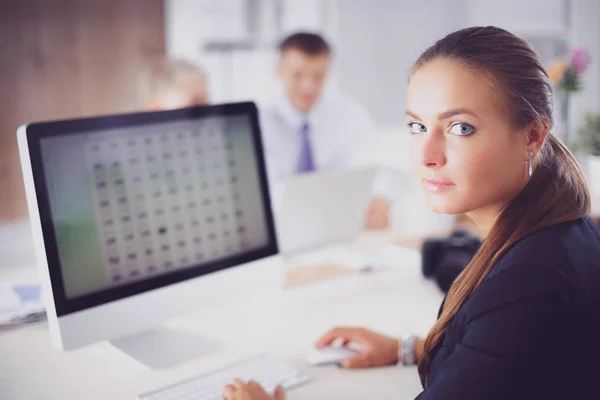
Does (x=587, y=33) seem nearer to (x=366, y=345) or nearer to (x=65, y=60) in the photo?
(x=65, y=60)

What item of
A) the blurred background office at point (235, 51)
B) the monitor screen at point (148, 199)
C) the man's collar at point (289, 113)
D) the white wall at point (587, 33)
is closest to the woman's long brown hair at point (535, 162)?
the monitor screen at point (148, 199)

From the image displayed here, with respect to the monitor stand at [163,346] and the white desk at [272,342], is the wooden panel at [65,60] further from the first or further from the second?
the monitor stand at [163,346]

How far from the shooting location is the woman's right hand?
1.20 meters


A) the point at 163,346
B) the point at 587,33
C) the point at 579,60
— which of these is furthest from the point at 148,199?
the point at 587,33

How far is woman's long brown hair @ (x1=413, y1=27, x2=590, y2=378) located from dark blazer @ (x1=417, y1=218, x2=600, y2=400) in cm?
6

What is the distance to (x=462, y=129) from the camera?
0.95 m

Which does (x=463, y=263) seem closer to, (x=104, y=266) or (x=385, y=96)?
(x=104, y=266)

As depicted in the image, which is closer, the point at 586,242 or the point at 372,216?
the point at 586,242

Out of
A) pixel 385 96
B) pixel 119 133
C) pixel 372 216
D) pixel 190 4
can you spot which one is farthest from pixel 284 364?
pixel 385 96

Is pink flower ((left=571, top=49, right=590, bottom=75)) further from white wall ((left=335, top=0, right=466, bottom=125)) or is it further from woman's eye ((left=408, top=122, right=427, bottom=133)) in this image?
woman's eye ((left=408, top=122, right=427, bottom=133))

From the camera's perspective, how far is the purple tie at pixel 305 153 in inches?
120

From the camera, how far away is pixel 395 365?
122 cm

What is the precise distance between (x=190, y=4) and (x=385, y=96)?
134 cm

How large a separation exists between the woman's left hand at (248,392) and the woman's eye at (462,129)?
19.6 inches
